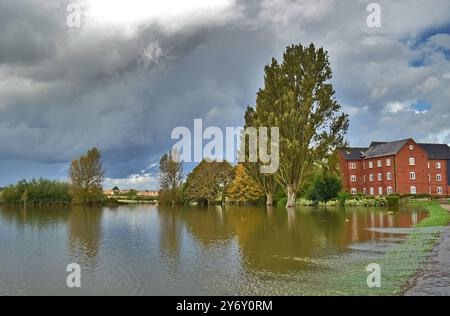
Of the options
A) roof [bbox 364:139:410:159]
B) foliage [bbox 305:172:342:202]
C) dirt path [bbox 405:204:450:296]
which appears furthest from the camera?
roof [bbox 364:139:410:159]

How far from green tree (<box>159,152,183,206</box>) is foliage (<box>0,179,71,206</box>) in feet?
66.5

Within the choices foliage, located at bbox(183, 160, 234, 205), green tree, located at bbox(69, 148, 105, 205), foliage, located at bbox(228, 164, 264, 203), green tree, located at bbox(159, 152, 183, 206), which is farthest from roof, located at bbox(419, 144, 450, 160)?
green tree, located at bbox(69, 148, 105, 205)

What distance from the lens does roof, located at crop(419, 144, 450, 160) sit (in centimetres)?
7575

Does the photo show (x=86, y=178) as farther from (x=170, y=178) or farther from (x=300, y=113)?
(x=300, y=113)

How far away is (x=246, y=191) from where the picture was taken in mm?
66438

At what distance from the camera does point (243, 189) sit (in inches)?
2613

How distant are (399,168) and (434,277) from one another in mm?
66361

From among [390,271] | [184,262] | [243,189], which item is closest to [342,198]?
[243,189]

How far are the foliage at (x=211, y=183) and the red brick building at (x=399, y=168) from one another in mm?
23643

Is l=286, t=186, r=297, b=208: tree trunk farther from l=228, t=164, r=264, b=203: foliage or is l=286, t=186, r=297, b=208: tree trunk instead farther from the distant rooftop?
the distant rooftop

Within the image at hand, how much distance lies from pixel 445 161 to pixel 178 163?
51720 millimetres

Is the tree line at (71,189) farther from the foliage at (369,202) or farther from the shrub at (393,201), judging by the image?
the shrub at (393,201)

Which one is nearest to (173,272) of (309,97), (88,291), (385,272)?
(88,291)
